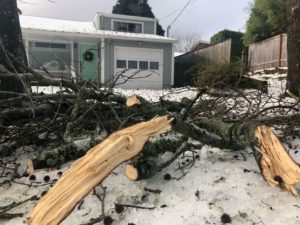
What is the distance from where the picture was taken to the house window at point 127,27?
1947 centimetres

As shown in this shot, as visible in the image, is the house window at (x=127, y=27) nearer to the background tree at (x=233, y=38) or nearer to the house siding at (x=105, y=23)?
the house siding at (x=105, y=23)

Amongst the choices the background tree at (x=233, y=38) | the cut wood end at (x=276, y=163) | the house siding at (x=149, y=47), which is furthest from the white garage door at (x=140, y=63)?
the cut wood end at (x=276, y=163)

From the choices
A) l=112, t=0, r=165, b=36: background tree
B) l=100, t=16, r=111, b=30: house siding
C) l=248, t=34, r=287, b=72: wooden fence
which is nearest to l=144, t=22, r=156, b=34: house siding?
l=100, t=16, r=111, b=30: house siding

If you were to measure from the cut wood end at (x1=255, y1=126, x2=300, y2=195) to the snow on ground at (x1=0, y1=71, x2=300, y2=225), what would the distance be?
0.08 m

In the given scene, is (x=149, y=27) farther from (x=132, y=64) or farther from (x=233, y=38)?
(x=233, y=38)

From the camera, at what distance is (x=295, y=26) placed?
5.23 m

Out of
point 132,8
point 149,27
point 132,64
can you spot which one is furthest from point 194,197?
point 132,8

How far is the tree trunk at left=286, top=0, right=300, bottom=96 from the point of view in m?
5.17

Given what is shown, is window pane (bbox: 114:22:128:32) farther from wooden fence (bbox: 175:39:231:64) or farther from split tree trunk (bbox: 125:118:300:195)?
split tree trunk (bbox: 125:118:300:195)

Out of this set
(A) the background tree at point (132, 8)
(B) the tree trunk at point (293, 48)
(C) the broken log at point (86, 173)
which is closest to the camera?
(C) the broken log at point (86, 173)

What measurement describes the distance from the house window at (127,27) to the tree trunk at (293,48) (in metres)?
15.0

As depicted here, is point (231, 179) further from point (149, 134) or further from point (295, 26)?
point (295, 26)

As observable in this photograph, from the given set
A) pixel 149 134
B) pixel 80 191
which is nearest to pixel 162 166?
pixel 149 134

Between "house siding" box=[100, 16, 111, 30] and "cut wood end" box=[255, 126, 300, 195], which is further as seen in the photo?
"house siding" box=[100, 16, 111, 30]
